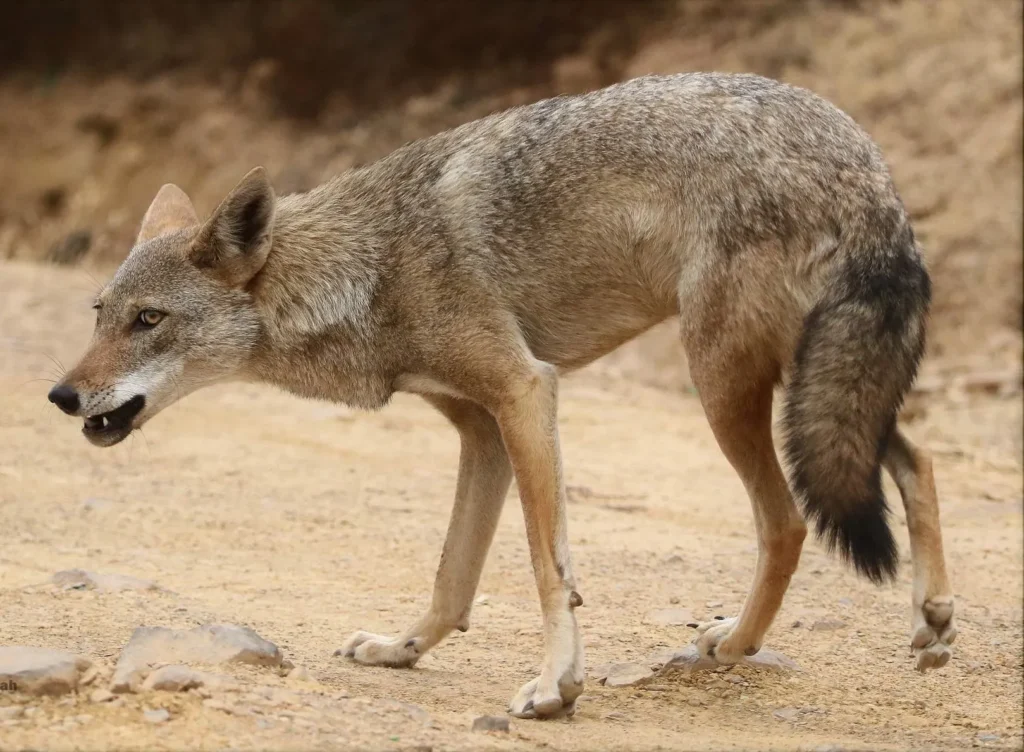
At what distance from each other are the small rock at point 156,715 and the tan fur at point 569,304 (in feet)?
4.50

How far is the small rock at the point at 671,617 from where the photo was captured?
614 cm

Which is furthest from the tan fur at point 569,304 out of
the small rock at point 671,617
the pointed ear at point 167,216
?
the small rock at point 671,617

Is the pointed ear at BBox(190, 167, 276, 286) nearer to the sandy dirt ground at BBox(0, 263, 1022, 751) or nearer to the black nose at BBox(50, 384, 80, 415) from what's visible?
the black nose at BBox(50, 384, 80, 415)

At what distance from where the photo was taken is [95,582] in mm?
5984

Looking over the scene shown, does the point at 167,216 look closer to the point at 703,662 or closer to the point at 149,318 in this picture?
the point at 149,318

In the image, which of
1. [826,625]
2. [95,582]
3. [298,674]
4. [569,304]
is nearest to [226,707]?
[298,674]

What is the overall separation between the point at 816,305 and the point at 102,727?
2738 mm

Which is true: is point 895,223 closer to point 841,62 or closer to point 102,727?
point 102,727

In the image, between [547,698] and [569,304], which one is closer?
[547,698]

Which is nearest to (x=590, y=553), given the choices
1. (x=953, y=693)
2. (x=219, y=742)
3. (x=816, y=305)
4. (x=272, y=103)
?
(x=953, y=693)

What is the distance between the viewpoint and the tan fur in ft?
15.7

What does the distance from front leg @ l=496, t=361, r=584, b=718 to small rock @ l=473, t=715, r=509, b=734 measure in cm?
53

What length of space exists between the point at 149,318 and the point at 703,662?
2601 millimetres

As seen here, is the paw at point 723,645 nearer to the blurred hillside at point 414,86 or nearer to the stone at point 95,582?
the stone at point 95,582
